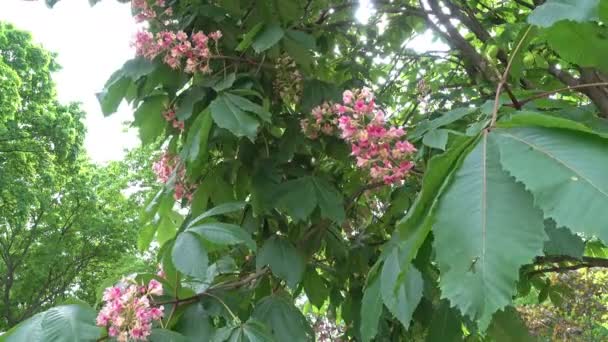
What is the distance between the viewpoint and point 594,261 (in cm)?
208

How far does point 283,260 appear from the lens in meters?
1.93

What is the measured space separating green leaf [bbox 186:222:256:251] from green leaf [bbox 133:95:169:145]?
0.78m

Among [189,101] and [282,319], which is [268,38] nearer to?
[189,101]

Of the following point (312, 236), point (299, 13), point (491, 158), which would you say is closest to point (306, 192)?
point (312, 236)

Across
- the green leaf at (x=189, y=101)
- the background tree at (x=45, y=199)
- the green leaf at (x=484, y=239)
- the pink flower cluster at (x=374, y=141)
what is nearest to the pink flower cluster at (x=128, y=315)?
the pink flower cluster at (x=374, y=141)

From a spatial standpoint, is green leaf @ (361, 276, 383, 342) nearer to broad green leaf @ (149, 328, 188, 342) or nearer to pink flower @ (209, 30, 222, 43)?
broad green leaf @ (149, 328, 188, 342)

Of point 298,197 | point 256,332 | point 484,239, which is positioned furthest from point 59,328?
point 484,239

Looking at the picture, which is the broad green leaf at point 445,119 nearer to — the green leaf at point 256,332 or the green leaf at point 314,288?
the green leaf at point 256,332

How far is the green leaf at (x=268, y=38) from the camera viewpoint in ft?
6.26

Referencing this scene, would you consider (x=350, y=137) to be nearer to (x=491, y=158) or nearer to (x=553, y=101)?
(x=553, y=101)

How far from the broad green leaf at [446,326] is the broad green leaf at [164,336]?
0.74m

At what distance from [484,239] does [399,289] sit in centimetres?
50

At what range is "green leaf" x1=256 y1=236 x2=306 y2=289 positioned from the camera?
189 cm

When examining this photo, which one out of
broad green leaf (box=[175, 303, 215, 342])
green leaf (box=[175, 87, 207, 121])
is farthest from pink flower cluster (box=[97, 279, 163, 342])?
green leaf (box=[175, 87, 207, 121])
